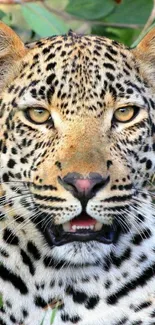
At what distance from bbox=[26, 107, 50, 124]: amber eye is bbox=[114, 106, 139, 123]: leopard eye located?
1.34ft

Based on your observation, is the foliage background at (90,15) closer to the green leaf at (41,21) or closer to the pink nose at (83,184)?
the green leaf at (41,21)

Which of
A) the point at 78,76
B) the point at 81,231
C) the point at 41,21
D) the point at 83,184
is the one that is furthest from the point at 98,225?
the point at 41,21

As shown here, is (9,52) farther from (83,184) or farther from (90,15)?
(90,15)

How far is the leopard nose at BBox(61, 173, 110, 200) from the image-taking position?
6426mm

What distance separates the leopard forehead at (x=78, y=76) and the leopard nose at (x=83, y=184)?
546mm

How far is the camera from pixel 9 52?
7.32 metres

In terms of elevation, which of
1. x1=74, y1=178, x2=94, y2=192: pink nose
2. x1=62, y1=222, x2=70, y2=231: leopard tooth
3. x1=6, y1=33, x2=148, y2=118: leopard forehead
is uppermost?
x1=6, y1=33, x2=148, y2=118: leopard forehead

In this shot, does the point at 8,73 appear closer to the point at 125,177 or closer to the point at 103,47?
the point at 103,47

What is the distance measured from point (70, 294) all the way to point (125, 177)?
94 centimetres

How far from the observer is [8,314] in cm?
735

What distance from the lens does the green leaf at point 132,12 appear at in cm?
951

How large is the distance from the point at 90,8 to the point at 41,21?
0.50 m

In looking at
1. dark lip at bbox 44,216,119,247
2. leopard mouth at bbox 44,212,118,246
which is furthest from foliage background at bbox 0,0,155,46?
leopard mouth at bbox 44,212,118,246

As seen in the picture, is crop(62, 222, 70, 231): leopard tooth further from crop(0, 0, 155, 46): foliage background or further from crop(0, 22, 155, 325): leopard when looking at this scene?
crop(0, 0, 155, 46): foliage background
